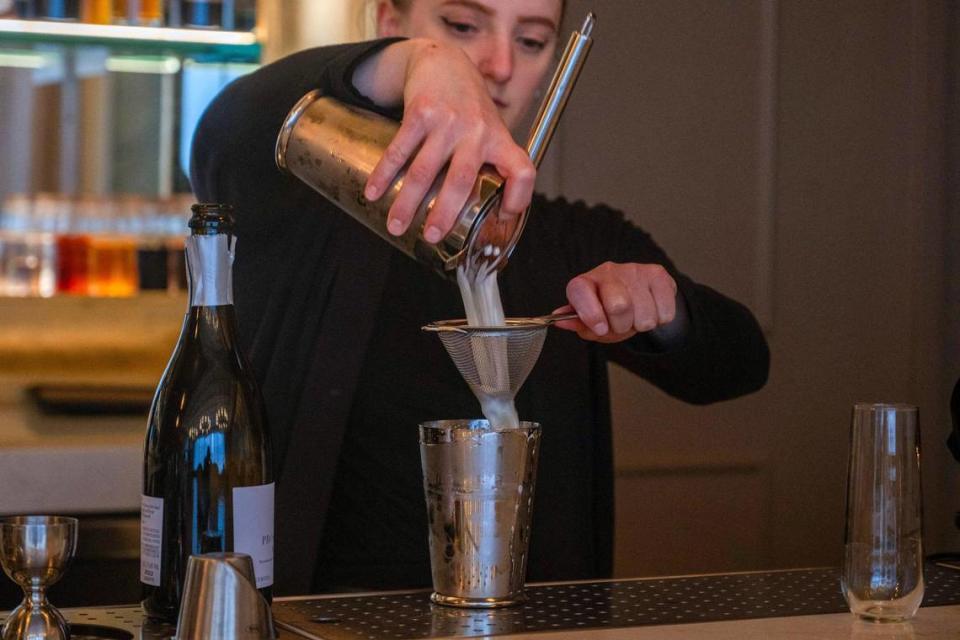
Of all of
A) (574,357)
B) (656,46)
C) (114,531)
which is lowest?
(114,531)

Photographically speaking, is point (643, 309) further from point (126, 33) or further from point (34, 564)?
point (126, 33)

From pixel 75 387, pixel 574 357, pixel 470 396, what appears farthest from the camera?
pixel 75 387

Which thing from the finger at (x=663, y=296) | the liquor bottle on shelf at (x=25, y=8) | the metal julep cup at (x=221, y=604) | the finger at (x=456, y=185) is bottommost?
the metal julep cup at (x=221, y=604)

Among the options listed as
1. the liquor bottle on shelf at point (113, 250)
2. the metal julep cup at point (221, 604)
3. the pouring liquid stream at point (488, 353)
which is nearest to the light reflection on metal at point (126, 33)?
the liquor bottle on shelf at point (113, 250)

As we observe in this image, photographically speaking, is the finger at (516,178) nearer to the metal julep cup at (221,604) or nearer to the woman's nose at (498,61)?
the metal julep cup at (221,604)

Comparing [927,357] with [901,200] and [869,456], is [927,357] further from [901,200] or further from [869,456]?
[869,456]

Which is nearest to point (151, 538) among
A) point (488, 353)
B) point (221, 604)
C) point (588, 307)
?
point (221, 604)

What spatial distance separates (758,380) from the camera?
1.85m

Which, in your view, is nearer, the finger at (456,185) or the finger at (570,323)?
the finger at (456,185)

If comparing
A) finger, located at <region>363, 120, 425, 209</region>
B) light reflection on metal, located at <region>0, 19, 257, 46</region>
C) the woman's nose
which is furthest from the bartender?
light reflection on metal, located at <region>0, 19, 257, 46</region>

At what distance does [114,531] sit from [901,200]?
2.07 metres

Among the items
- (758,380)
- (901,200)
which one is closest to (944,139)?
(901,200)

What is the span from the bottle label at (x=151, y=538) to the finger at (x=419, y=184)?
28 cm

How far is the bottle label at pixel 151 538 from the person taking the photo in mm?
985
